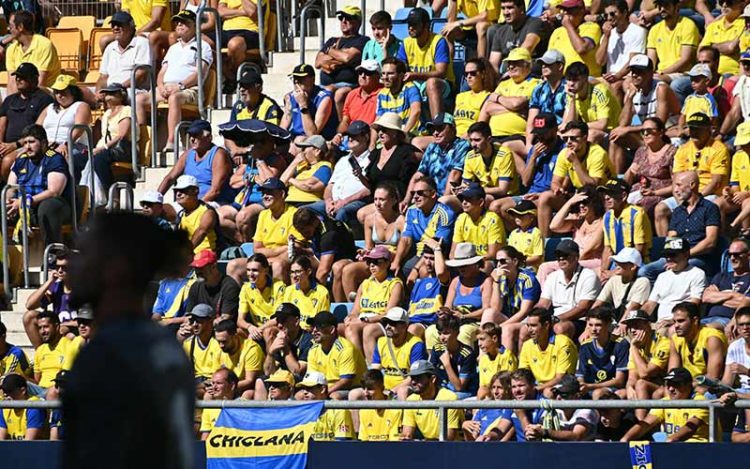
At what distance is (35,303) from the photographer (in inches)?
562

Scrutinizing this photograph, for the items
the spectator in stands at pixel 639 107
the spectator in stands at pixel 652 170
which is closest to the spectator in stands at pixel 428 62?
the spectator in stands at pixel 639 107

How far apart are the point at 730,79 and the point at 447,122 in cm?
233

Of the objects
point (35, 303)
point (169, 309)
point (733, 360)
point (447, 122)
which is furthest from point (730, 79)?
point (35, 303)

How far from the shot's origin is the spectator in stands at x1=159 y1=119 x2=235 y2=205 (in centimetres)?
1488

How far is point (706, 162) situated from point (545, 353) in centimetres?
208

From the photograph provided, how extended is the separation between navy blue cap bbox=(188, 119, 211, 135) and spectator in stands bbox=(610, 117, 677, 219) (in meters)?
3.98

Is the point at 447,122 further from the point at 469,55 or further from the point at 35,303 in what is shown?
the point at 35,303

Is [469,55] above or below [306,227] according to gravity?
above

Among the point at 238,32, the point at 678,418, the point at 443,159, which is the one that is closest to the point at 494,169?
the point at 443,159

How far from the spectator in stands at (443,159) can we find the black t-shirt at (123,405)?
1040 centimetres

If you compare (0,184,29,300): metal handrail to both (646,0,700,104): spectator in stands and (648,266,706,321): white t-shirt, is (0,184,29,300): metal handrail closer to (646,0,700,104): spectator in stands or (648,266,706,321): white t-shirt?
(646,0,700,104): spectator in stands

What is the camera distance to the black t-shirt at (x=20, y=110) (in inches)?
630

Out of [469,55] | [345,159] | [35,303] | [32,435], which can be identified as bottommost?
[32,435]

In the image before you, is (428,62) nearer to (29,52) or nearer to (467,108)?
(467,108)
